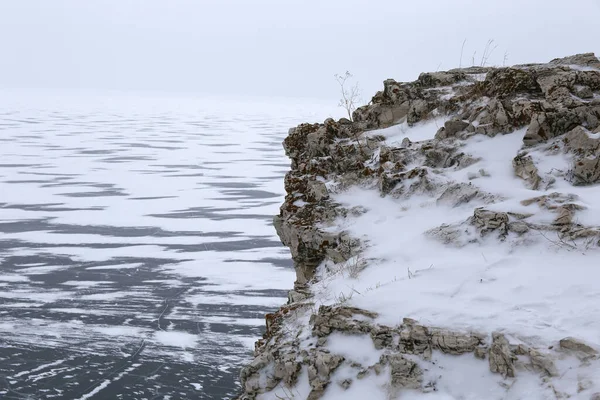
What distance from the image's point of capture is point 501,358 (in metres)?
4.18

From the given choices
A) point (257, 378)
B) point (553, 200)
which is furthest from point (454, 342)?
point (553, 200)

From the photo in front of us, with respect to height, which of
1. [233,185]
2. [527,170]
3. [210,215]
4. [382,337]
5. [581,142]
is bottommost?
[210,215]

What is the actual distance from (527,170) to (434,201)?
0.85m

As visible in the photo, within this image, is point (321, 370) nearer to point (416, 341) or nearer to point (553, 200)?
point (416, 341)

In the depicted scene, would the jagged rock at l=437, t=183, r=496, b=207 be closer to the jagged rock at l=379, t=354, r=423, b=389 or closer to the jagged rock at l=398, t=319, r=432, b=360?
the jagged rock at l=398, t=319, r=432, b=360

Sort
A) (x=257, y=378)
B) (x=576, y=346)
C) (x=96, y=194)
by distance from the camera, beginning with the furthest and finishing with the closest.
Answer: (x=96, y=194) → (x=257, y=378) → (x=576, y=346)

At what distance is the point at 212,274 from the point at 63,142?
1045 inches

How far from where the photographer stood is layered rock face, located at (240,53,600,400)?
4387 mm

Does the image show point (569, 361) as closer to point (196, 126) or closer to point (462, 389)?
point (462, 389)

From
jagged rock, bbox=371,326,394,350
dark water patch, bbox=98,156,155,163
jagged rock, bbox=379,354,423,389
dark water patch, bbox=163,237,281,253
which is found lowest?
dark water patch, bbox=163,237,281,253

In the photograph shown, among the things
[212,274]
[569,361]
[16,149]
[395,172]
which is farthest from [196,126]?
[569,361]

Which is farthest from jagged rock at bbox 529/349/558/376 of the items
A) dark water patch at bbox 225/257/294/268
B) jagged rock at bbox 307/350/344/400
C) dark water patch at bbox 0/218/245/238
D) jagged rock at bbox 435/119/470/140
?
dark water patch at bbox 0/218/245/238

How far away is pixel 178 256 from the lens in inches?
563

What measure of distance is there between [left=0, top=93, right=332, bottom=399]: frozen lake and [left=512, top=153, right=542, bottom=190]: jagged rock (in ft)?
13.3
